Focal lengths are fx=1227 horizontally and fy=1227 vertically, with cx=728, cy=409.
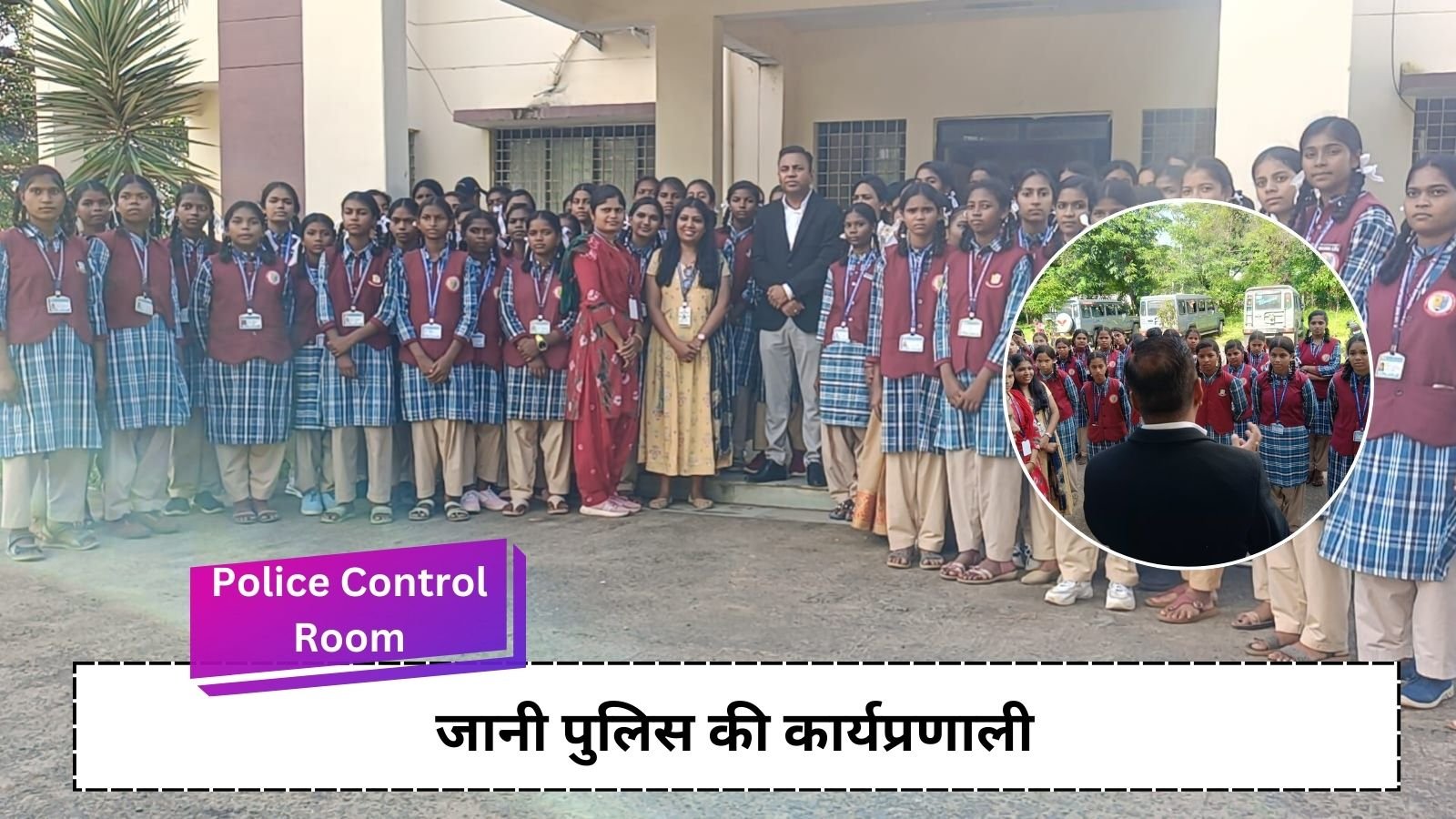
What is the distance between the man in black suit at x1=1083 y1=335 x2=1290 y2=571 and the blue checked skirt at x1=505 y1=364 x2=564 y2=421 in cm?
462

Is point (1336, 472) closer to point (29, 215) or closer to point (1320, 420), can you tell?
point (1320, 420)

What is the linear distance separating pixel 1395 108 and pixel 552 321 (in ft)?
19.4

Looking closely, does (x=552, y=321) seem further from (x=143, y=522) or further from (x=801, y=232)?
(x=143, y=522)

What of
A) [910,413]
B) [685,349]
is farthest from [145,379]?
[910,413]

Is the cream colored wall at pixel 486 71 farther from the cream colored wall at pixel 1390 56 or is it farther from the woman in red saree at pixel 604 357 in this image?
the cream colored wall at pixel 1390 56

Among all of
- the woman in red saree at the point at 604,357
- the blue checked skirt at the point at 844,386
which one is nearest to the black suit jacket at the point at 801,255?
the blue checked skirt at the point at 844,386

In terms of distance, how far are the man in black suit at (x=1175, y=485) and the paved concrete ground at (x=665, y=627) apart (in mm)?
1232

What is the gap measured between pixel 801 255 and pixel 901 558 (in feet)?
5.65

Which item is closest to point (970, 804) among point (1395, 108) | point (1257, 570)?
point (1257, 570)

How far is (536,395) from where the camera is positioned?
6.32 m

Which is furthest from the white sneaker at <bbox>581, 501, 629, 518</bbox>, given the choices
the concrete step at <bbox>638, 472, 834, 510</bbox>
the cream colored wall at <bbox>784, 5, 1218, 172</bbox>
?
the cream colored wall at <bbox>784, 5, 1218, 172</bbox>

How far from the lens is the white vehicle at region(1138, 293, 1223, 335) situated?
1.91 meters

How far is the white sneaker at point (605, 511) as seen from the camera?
6.28 metres

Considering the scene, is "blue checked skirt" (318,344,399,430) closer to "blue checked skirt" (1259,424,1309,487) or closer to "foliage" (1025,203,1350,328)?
"foliage" (1025,203,1350,328)
